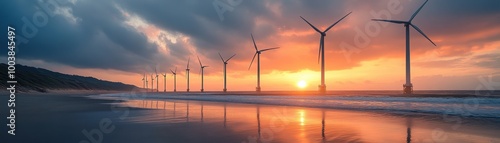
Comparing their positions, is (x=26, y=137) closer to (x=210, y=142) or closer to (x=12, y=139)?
(x=12, y=139)

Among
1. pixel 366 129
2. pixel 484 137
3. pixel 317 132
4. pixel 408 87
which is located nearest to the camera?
pixel 484 137

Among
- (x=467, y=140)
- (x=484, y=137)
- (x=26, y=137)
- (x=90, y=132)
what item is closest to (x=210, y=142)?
(x=90, y=132)

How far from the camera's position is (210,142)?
434 inches

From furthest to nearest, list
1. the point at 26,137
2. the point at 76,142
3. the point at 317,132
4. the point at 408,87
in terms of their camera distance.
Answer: the point at 408,87 → the point at 317,132 → the point at 26,137 → the point at 76,142

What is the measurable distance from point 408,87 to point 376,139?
5699 cm

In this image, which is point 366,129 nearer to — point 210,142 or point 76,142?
point 210,142

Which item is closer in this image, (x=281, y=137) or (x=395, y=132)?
(x=281, y=137)

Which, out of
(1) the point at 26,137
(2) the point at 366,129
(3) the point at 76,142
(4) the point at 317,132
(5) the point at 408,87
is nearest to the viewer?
(3) the point at 76,142

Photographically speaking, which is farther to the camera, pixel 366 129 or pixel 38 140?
pixel 366 129

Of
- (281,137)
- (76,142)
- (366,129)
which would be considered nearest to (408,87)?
(366,129)

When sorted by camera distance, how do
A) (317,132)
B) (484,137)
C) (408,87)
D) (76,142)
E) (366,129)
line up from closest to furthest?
(76,142)
(484,137)
(317,132)
(366,129)
(408,87)

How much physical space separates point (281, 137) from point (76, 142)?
703 centimetres

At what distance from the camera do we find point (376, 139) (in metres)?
12.1

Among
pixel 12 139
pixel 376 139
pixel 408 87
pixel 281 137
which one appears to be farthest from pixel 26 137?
pixel 408 87
